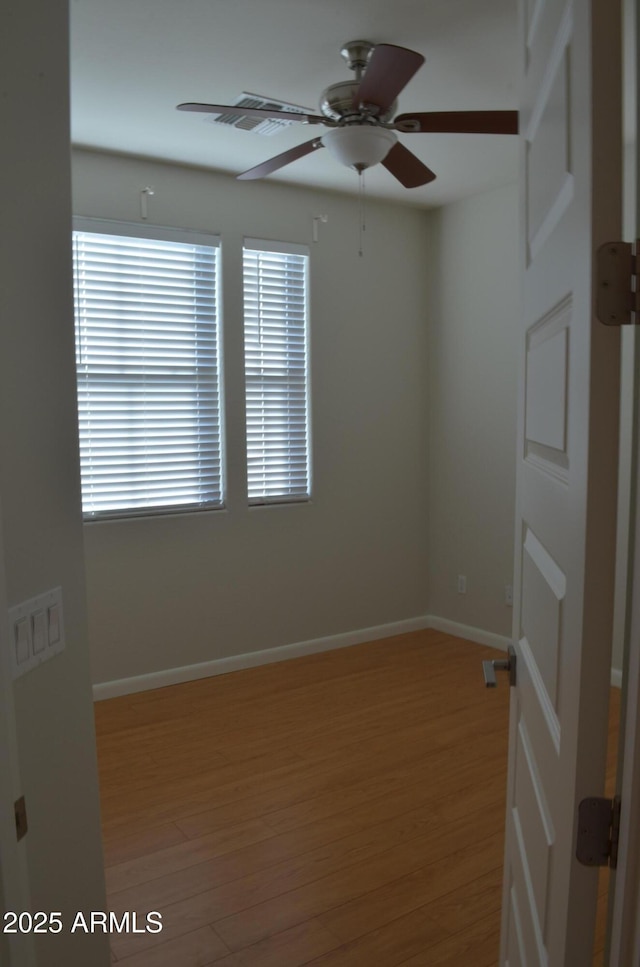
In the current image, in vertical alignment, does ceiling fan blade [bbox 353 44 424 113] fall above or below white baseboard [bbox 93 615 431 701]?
above

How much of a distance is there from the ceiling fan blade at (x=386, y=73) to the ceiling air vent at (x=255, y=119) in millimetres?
653

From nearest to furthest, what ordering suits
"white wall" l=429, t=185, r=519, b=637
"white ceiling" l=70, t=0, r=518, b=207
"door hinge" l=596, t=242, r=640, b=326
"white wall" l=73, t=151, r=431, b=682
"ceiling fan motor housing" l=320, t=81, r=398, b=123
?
"door hinge" l=596, t=242, r=640, b=326, "white ceiling" l=70, t=0, r=518, b=207, "ceiling fan motor housing" l=320, t=81, r=398, b=123, "white wall" l=73, t=151, r=431, b=682, "white wall" l=429, t=185, r=519, b=637

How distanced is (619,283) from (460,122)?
1.89 m

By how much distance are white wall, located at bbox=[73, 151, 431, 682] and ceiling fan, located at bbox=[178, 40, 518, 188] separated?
1.27 metres

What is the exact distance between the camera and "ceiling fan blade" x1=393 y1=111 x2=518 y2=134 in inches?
95.1

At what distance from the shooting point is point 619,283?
89cm

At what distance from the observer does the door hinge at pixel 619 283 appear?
2.89 ft

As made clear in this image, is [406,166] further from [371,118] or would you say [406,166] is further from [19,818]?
[19,818]

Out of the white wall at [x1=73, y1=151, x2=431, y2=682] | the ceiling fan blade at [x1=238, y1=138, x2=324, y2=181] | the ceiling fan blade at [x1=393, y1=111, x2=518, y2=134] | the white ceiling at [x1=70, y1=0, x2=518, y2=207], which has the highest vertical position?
the white ceiling at [x1=70, y1=0, x2=518, y2=207]

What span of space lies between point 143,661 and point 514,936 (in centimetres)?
299

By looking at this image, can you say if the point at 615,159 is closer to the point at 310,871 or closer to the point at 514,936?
the point at 514,936

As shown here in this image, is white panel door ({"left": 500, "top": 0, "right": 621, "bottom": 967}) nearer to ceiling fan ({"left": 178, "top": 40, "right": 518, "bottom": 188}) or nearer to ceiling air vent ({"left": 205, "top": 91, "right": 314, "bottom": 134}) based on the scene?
ceiling fan ({"left": 178, "top": 40, "right": 518, "bottom": 188})

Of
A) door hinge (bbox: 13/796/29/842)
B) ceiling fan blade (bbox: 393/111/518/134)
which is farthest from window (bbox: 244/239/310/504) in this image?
door hinge (bbox: 13/796/29/842)

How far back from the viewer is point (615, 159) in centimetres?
88
